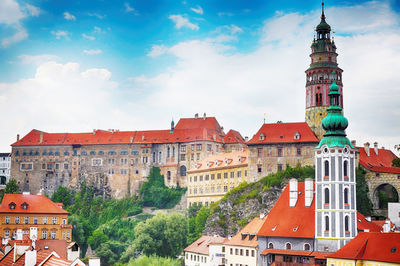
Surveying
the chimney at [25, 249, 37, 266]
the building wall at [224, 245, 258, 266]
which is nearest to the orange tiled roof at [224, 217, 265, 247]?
the building wall at [224, 245, 258, 266]

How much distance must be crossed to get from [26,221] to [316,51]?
126ft

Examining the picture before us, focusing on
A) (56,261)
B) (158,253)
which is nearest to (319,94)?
(158,253)

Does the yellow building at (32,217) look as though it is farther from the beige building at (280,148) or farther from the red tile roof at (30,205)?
the beige building at (280,148)

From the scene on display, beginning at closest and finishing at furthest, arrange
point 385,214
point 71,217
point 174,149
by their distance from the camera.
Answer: point 385,214, point 71,217, point 174,149

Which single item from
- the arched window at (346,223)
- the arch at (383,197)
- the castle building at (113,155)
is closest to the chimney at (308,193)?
the arched window at (346,223)

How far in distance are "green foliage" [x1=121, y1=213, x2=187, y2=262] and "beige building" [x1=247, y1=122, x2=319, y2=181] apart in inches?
426

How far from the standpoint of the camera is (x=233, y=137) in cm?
9706

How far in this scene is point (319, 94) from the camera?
76.4 metres

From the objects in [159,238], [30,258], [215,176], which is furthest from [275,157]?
[30,258]

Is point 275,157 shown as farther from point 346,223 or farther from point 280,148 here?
point 346,223

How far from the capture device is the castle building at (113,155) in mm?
96062

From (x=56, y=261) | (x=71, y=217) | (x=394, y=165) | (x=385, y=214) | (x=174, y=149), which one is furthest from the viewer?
(x=174, y=149)

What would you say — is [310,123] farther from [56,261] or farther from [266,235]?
Result: [56,261]

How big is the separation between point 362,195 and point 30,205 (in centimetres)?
3641
